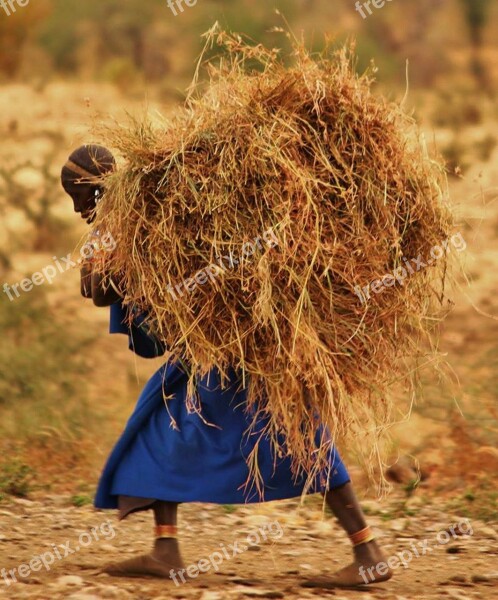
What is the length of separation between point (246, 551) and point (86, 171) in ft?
5.52

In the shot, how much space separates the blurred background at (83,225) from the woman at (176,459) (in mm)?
496

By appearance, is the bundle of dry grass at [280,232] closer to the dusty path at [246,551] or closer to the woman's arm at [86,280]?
the woman's arm at [86,280]

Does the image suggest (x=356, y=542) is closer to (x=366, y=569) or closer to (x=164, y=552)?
(x=366, y=569)

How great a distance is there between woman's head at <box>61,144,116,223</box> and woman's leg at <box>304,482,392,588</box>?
121 cm

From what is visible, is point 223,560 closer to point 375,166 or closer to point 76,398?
point 375,166

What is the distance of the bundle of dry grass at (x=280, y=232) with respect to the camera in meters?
3.03

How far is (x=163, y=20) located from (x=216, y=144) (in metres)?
13.0

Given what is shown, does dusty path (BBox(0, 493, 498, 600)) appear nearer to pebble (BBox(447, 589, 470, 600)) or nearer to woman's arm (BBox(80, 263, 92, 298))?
pebble (BBox(447, 589, 470, 600))

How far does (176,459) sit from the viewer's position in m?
3.28

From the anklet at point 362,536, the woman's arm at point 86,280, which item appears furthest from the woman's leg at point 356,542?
the woman's arm at point 86,280

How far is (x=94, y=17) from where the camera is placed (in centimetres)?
1578

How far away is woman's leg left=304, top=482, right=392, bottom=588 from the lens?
10.9 feet

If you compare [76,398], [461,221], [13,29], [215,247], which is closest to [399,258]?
[461,221]

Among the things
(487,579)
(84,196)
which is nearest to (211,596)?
(487,579)
